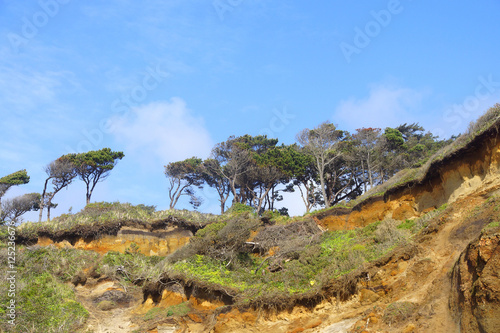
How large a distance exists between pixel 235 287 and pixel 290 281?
7.11 feet

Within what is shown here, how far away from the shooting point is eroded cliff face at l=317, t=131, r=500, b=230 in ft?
49.0

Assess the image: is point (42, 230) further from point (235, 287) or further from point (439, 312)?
point (439, 312)

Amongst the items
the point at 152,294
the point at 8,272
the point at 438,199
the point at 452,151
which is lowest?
the point at 152,294

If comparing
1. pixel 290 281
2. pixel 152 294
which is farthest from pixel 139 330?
pixel 290 281

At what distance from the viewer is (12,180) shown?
128ft

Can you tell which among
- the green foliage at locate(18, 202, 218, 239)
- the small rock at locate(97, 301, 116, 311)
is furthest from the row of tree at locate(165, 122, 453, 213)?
the small rock at locate(97, 301, 116, 311)

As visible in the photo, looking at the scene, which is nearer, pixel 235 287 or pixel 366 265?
pixel 366 265

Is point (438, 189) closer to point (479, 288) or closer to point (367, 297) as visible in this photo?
point (367, 297)

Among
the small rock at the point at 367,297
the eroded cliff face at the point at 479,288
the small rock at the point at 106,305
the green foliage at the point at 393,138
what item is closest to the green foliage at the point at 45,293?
the small rock at the point at 106,305

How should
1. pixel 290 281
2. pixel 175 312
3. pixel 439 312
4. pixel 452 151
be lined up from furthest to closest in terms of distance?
pixel 452 151 < pixel 175 312 < pixel 290 281 < pixel 439 312

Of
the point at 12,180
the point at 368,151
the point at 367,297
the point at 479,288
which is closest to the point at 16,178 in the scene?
the point at 12,180

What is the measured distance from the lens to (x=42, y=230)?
84.7 feet

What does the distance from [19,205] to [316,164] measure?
2930 cm

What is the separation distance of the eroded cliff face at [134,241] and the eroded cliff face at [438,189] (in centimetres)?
988
